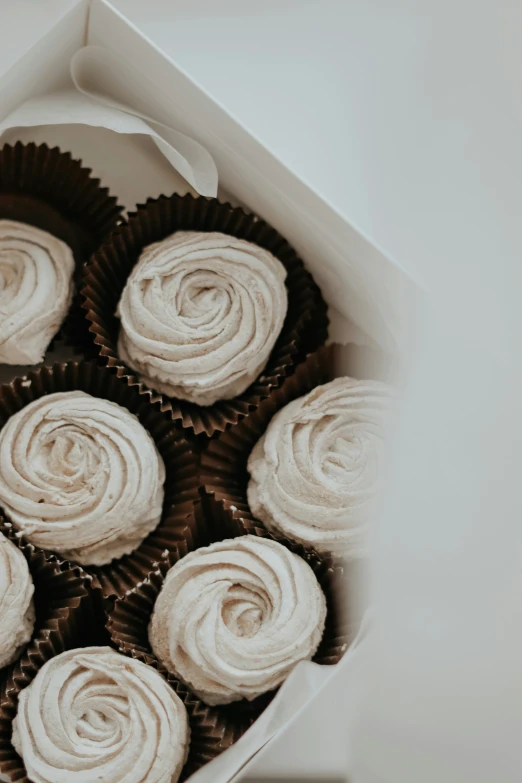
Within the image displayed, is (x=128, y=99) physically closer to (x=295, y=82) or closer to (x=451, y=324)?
(x=295, y=82)

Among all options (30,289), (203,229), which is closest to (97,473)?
(30,289)

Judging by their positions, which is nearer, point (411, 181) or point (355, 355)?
point (411, 181)

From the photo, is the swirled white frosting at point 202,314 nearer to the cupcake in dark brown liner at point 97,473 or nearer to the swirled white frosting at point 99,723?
the cupcake in dark brown liner at point 97,473

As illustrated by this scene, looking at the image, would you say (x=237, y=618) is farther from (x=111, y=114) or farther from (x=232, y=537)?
(x=111, y=114)

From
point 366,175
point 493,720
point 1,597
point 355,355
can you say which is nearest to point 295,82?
point 366,175

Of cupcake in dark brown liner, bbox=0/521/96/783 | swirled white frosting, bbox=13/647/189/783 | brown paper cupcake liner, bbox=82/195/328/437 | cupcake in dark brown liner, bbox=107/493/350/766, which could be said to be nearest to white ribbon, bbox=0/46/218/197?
brown paper cupcake liner, bbox=82/195/328/437

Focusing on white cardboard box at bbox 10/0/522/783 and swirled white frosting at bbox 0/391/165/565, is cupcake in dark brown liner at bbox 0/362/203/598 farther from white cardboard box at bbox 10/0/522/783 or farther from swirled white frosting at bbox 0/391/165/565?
white cardboard box at bbox 10/0/522/783
